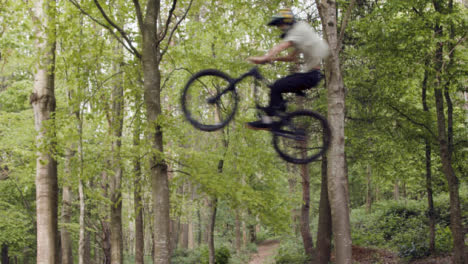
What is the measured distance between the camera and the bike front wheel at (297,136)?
6.73 meters

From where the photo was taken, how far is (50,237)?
783 centimetres

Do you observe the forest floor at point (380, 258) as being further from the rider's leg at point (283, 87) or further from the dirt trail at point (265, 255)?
the rider's leg at point (283, 87)

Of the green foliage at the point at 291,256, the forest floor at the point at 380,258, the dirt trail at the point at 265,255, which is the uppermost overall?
the forest floor at the point at 380,258

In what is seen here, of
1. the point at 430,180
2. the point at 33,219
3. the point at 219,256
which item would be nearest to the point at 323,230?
the point at 430,180

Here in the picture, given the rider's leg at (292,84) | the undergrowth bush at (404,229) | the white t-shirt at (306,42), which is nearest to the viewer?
the white t-shirt at (306,42)

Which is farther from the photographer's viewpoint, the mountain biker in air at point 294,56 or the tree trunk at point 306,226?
the tree trunk at point 306,226

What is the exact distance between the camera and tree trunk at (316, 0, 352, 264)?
21.4 feet

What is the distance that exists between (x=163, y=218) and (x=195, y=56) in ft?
14.8

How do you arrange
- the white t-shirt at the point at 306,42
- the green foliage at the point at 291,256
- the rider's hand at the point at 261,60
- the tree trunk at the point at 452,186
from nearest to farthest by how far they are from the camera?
the white t-shirt at the point at 306,42, the rider's hand at the point at 261,60, the tree trunk at the point at 452,186, the green foliage at the point at 291,256

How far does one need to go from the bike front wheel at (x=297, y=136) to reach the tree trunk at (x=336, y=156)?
17cm

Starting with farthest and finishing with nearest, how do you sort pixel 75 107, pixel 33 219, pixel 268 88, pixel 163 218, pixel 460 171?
1. pixel 33 219
2. pixel 460 171
3. pixel 75 107
4. pixel 163 218
5. pixel 268 88

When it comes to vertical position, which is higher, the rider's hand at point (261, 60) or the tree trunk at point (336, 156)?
the rider's hand at point (261, 60)

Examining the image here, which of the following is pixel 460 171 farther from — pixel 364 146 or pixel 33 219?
pixel 33 219

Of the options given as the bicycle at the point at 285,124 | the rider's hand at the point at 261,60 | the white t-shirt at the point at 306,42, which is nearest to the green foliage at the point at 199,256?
the bicycle at the point at 285,124
